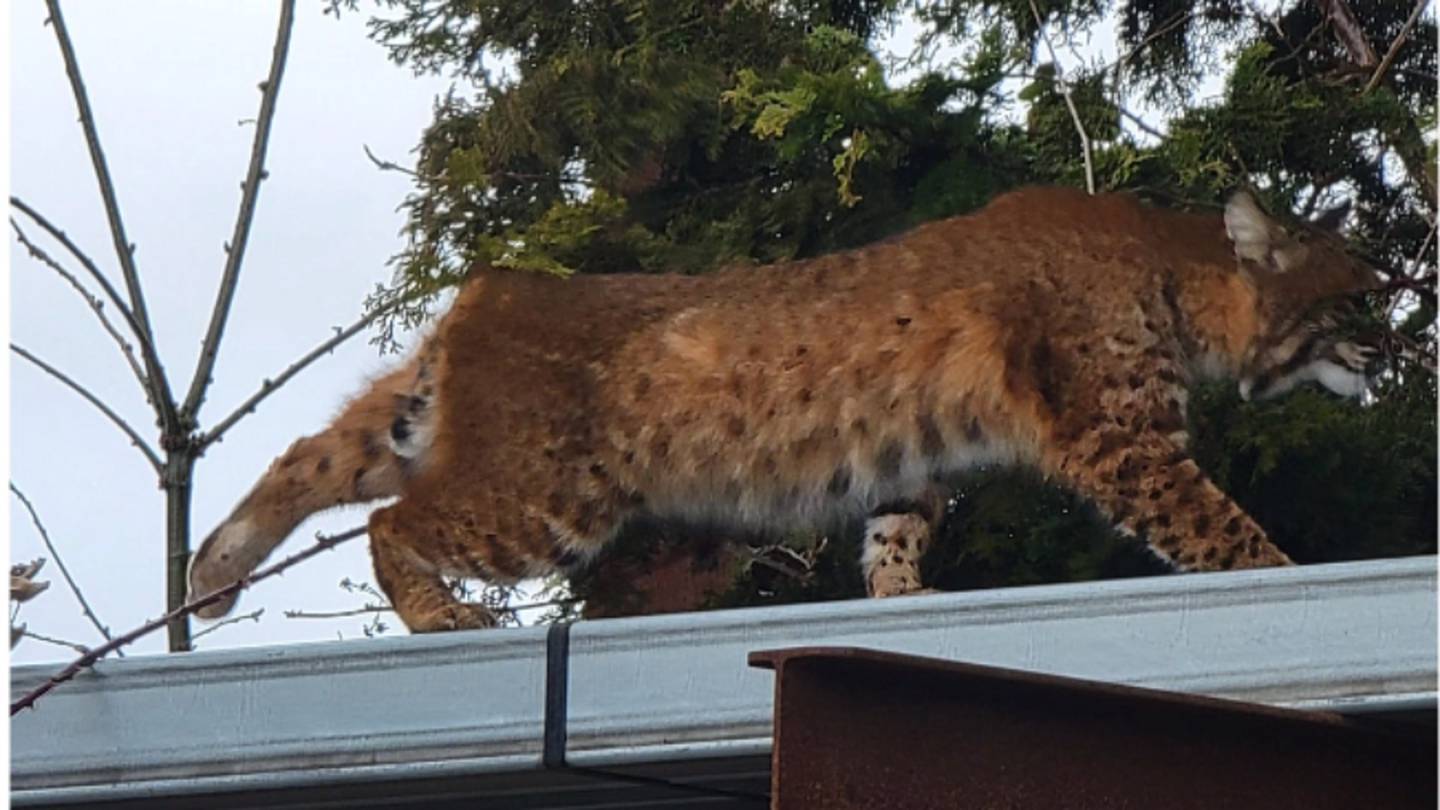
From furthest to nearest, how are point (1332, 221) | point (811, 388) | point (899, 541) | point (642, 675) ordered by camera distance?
point (899, 541) → point (1332, 221) → point (811, 388) → point (642, 675)

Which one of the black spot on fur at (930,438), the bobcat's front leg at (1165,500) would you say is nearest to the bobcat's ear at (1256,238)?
the bobcat's front leg at (1165,500)

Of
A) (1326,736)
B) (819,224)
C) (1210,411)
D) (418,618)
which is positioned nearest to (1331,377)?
(1210,411)

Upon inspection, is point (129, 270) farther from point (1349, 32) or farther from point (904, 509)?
point (1349, 32)

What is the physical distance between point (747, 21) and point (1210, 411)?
66.1 inches

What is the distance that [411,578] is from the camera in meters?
4.57

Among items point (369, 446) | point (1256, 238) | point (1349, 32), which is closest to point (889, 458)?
point (1256, 238)

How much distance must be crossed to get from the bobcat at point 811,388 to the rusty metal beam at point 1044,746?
1898 millimetres

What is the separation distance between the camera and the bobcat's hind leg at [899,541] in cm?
504

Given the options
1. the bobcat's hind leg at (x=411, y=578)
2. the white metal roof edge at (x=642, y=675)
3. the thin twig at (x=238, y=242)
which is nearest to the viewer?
the white metal roof edge at (x=642, y=675)

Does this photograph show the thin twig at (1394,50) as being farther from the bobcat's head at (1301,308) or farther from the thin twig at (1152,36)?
the bobcat's head at (1301,308)

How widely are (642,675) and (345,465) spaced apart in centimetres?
215

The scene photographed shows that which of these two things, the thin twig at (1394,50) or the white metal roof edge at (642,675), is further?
the thin twig at (1394,50)

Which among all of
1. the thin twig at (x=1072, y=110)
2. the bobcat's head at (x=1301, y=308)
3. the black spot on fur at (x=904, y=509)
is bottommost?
the black spot on fur at (x=904, y=509)

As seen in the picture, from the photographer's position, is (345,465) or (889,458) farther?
(345,465)
